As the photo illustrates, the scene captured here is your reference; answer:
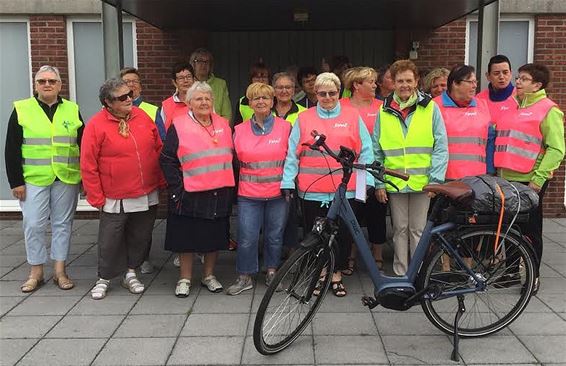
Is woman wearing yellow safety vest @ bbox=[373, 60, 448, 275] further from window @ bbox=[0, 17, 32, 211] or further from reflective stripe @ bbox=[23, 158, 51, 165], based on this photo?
window @ bbox=[0, 17, 32, 211]

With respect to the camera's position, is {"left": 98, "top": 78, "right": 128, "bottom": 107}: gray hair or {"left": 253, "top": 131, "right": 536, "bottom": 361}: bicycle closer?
{"left": 253, "top": 131, "right": 536, "bottom": 361}: bicycle

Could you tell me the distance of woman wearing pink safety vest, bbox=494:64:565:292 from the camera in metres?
4.44

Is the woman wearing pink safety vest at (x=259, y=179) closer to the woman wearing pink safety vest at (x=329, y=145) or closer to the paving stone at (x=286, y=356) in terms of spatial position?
the woman wearing pink safety vest at (x=329, y=145)

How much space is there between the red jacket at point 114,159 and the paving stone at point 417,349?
2.28 m

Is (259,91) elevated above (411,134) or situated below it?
above

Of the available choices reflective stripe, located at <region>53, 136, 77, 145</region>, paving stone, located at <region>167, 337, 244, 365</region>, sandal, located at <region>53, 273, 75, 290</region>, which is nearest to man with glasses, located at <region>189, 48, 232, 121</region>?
reflective stripe, located at <region>53, 136, 77, 145</region>

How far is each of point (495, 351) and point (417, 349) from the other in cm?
49

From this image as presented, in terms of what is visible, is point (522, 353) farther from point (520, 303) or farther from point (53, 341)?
point (53, 341)

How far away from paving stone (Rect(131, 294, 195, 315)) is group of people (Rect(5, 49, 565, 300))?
0.17 metres

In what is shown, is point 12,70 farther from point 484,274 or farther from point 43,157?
point 484,274

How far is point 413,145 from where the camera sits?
4.33 meters

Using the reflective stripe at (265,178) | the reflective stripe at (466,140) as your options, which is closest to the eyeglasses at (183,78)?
the reflective stripe at (265,178)

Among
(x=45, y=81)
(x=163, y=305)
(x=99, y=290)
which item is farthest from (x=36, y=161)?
(x=163, y=305)

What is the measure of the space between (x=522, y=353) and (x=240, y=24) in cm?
549
